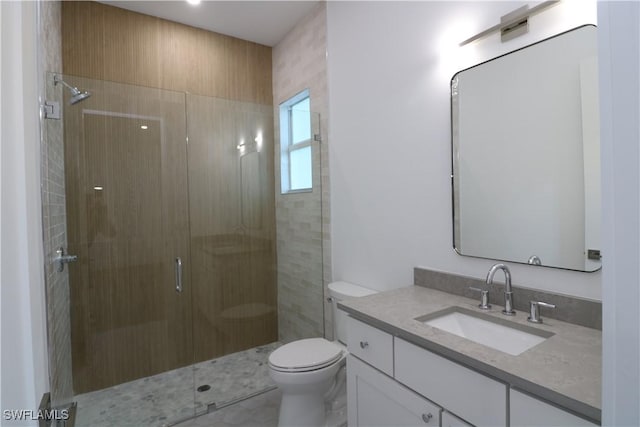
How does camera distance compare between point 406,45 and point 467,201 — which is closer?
point 467,201

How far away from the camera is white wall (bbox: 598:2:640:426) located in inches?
13.7

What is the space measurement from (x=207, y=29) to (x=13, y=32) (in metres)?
2.75

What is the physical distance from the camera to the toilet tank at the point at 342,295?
78.7 inches

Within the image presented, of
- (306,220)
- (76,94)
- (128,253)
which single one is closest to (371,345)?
(306,220)

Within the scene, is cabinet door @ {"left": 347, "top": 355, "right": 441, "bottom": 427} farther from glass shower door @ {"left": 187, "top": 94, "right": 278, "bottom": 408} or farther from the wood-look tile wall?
the wood-look tile wall

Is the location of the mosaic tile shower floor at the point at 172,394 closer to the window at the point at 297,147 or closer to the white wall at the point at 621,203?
the window at the point at 297,147

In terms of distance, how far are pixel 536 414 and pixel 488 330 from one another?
483 mm

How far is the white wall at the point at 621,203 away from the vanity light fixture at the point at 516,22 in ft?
3.59

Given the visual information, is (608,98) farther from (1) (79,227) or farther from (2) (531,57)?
(1) (79,227)

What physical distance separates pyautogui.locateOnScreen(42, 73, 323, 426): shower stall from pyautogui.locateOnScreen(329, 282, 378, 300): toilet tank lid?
38 cm

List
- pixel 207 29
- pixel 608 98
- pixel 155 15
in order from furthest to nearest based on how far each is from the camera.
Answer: pixel 207 29
pixel 155 15
pixel 608 98

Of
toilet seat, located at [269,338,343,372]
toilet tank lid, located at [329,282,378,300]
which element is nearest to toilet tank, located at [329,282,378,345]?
toilet tank lid, located at [329,282,378,300]

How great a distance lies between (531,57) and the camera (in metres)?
1.26

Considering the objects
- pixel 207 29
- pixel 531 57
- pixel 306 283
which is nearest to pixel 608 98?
pixel 531 57
